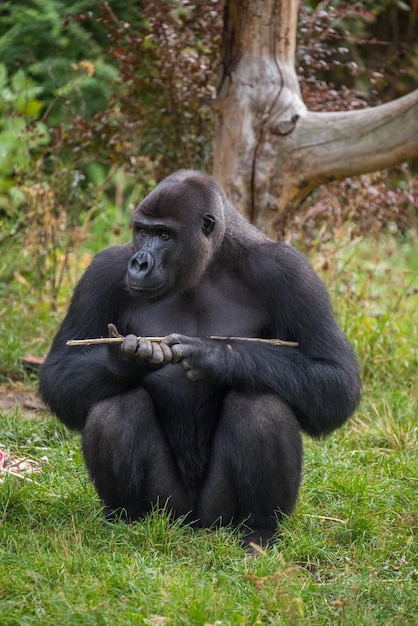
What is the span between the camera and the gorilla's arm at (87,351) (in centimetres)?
438

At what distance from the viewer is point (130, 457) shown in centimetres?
421

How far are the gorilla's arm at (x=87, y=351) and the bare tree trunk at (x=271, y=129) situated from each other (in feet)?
6.60

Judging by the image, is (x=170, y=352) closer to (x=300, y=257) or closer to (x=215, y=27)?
(x=300, y=257)

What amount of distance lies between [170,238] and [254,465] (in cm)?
107

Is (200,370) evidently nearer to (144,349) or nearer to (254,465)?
(144,349)

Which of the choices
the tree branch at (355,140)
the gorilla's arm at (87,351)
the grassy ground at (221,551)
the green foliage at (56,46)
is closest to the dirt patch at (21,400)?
the grassy ground at (221,551)

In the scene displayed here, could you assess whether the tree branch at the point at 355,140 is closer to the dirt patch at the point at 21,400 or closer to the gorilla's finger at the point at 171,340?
the dirt patch at the point at 21,400

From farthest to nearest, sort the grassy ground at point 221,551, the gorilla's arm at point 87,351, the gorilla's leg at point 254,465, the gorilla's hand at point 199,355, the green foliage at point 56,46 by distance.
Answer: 1. the green foliage at point 56,46
2. the gorilla's arm at point 87,351
3. the gorilla's leg at point 254,465
4. the gorilla's hand at point 199,355
5. the grassy ground at point 221,551

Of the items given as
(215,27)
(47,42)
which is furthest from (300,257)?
(47,42)

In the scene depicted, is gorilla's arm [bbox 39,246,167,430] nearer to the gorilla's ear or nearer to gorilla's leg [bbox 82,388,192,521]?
gorilla's leg [bbox 82,388,192,521]

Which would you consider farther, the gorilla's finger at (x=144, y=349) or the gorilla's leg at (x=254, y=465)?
the gorilla's leg at (x=254, y=465)

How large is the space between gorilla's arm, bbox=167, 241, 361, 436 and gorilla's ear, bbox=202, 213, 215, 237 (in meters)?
0.30

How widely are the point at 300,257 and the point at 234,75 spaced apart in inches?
90.4

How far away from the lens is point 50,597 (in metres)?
3.42
